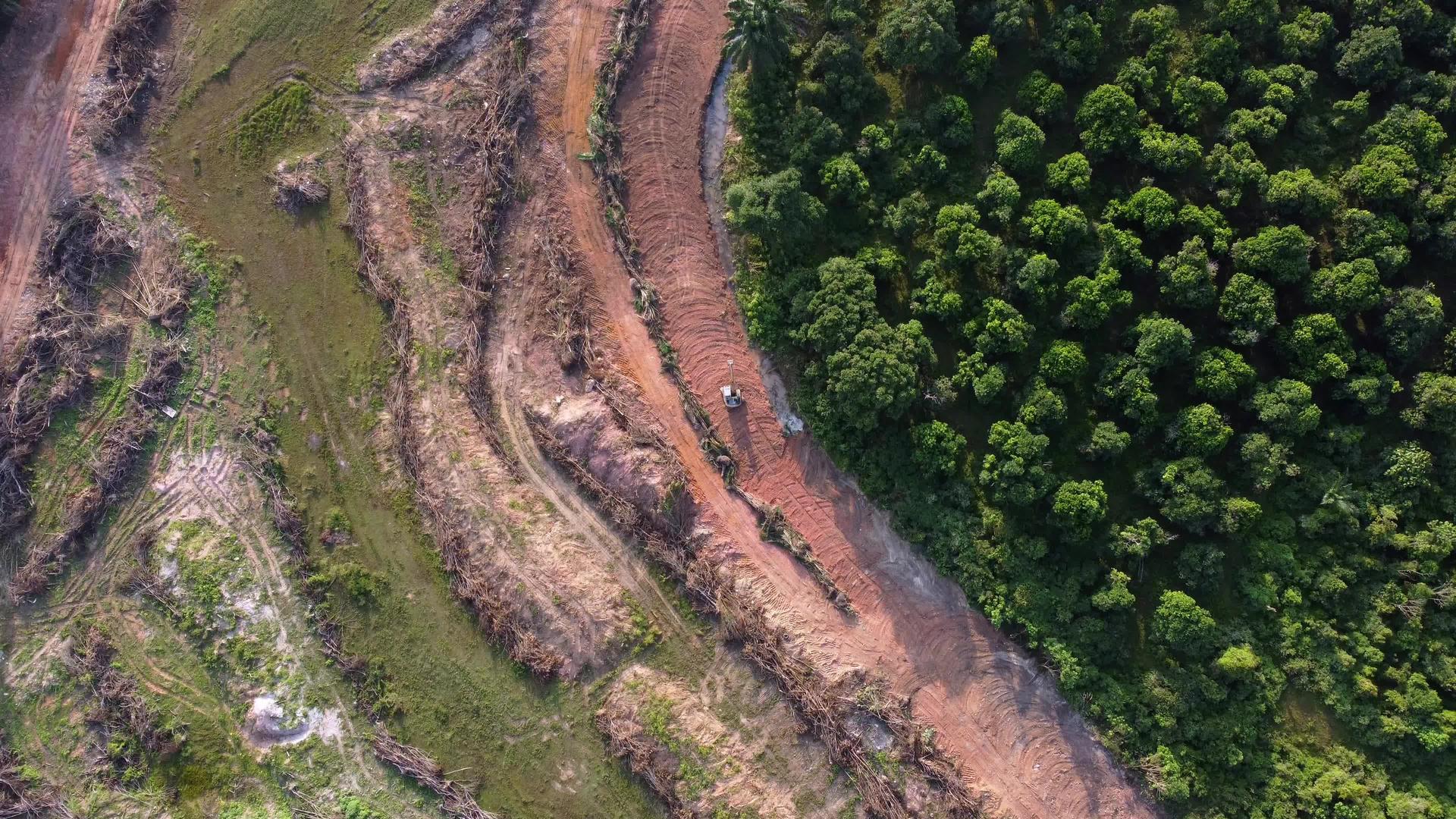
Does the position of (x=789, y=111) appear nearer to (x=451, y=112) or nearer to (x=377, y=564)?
(x=451, y=112)

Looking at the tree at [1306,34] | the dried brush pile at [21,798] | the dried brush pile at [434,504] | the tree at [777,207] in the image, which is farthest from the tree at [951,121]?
the dried brush pile at [21,798]

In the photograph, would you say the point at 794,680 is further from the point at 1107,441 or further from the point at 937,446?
the point at 1107,441

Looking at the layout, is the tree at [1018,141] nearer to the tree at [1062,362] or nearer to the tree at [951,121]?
the tree at [951,121]

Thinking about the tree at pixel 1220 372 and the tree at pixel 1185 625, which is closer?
the tree at pixel 1185 625

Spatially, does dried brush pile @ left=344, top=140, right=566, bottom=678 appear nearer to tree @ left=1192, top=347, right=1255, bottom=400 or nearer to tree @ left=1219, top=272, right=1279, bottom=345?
tree @ left=1192, top=347, right=1255, bottom=400

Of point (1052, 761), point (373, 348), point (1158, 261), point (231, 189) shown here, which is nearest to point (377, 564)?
point (373, 348)
